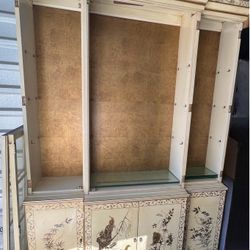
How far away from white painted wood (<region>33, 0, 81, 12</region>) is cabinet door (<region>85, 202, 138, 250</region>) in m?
1.32

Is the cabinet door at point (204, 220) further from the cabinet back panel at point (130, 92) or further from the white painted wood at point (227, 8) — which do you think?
the white painted wood at point (227, 8)

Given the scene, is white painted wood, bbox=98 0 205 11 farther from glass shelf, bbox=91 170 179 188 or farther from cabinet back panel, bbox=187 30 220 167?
glass shelf, bbox=91 170 179 188

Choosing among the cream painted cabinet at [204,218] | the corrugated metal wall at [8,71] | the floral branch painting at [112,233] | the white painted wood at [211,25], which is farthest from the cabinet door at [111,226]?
the white painted wood at [211,25]

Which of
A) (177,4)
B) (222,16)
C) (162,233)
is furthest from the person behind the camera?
(162,233)

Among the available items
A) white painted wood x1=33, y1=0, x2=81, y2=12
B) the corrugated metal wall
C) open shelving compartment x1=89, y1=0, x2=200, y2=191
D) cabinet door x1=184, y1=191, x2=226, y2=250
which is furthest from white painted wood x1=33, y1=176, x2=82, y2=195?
white painted wood x1=33, y1=0, x2=81, y2=12

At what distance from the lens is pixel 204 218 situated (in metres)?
1.59

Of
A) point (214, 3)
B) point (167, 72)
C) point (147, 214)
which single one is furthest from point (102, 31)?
point (147, 214)

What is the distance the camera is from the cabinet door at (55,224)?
1.31 m

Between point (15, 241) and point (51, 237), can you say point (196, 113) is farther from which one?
point (15, 241)

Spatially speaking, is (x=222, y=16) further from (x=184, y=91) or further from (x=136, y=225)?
(x=136, y=225)

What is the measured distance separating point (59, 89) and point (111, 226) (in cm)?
103

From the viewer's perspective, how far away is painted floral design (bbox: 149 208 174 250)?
147 cm

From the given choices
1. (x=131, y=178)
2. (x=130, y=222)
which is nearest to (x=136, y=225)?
(x=130, y=222)

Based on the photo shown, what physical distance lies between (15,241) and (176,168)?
117 cm
